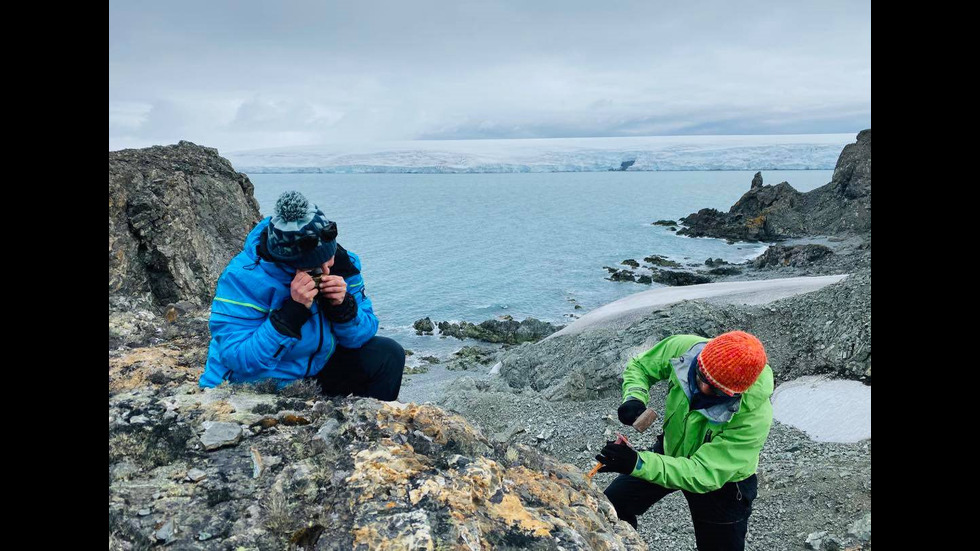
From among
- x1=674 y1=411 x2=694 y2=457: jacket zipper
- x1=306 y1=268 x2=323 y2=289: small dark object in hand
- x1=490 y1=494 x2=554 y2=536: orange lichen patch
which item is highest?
x1=306 y1=268 x2=323 y2=289: small dark object in hand

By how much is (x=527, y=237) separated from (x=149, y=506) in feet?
206

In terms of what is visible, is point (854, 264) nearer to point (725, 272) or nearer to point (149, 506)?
point (725, 272)

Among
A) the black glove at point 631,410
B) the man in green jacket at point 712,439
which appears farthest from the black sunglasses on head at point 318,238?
the black glove at point 631,410

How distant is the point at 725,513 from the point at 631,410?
1014 mm

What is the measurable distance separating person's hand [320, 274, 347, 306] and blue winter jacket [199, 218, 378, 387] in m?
0.13

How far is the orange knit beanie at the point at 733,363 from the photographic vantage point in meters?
3.80

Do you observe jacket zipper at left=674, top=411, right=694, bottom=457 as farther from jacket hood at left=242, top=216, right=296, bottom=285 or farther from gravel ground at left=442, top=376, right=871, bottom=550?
jacket hood at left=242, top=216, right=296, bottom=285

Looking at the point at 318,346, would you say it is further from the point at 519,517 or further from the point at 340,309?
the point at 519,517

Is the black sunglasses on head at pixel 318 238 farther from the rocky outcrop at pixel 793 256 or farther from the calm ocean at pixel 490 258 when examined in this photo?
the rocky outcrop at pixel 793 256

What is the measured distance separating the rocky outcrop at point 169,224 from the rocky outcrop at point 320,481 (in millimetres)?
5042

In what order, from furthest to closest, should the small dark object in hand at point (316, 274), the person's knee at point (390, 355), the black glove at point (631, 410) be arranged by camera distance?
the black glove at point (631, 410), the person's knee at point (390, 355), the small dark object in hand at point (316, 274)

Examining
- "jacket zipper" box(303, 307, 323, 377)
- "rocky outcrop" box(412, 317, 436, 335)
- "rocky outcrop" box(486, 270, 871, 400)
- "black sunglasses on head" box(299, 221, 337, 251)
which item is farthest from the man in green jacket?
"rocky outcrop" box(412, 317, 436, 335)

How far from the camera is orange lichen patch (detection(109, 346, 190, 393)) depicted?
145 inches
